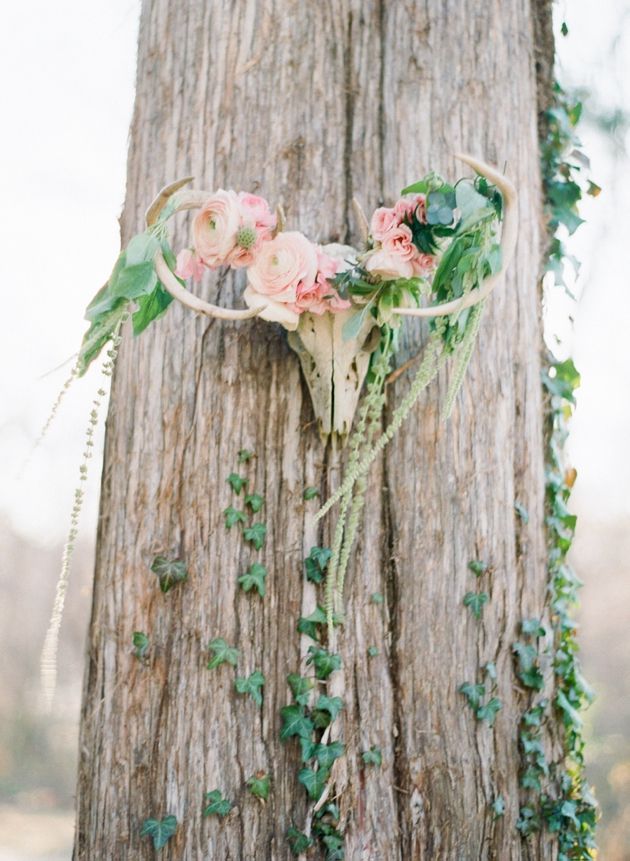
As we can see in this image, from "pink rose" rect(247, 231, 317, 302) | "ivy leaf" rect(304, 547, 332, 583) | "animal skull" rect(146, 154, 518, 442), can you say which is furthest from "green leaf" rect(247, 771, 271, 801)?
"pink rose" rect(247, 231, 317, 302)

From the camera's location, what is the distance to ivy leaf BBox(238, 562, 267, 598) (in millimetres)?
1559

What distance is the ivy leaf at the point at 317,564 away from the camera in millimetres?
1566

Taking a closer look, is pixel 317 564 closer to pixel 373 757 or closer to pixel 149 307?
pixel 373 757

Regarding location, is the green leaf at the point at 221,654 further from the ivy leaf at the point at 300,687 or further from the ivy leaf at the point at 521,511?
the ivy leaf at the point at 521,511

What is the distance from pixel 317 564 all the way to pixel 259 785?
1.32 ft

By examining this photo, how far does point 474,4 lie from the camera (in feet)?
6.44

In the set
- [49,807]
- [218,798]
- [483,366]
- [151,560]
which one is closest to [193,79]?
[483,366]

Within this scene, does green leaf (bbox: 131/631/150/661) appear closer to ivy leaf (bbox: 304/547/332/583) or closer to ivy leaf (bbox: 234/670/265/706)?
ivy leaf (bbox: 234/670/265/706)

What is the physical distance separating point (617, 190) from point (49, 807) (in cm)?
935

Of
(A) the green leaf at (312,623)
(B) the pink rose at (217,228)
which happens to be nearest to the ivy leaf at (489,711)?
(A) the green leaf at (312,623)

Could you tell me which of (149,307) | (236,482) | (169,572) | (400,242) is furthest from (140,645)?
(400,242)

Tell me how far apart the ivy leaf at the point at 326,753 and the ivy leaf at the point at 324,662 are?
0.12 m

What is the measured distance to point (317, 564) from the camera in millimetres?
1571

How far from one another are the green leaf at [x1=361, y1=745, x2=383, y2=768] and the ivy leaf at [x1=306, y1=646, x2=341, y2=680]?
0.15 meters
